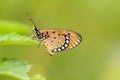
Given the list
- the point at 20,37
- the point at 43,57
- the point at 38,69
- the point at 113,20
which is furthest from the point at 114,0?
the point at 20,37

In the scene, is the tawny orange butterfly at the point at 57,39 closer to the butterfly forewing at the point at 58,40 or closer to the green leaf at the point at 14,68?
the butterfly forewing at the point at 58,40

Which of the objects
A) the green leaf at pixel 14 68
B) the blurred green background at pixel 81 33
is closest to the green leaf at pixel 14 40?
the green leaf at pixel 14 68

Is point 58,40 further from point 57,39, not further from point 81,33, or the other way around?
point 81,33

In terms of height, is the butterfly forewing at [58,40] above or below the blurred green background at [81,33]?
below

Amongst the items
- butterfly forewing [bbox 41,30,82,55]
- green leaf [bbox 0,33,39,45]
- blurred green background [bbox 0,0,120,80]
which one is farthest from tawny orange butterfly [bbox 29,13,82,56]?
blurred green background [bbox 0,0,120,80]

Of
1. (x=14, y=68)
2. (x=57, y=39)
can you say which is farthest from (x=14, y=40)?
(x=57, y=39)

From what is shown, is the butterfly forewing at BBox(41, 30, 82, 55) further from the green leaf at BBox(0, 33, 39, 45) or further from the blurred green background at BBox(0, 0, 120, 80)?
the blurred green background at BBox(0, 0, 120, 80)

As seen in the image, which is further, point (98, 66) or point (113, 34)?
point (113, 34)

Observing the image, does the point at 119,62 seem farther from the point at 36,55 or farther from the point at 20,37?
the point at 20,37
